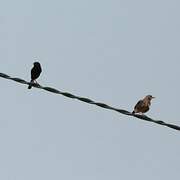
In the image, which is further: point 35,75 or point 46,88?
point 35,75

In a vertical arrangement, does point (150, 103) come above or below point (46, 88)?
below

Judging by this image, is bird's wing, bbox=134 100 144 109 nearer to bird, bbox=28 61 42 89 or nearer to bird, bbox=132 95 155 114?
bird, bbox=132 95 155 114

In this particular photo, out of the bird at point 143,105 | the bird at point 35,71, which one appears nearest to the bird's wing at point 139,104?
the bird at point 143,105

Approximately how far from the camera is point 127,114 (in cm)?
680

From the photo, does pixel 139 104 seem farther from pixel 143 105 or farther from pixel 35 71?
pixel 35 71

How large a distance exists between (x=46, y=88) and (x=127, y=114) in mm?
797

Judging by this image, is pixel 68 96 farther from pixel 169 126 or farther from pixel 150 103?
pixel 150 103

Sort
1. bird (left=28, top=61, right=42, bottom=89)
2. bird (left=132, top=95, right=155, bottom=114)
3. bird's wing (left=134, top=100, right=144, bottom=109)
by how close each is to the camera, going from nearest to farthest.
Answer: bird's wing (left=134, top=100, right=144, bottom=109) < bird (left=132, top=95, right=155, bottom=114) < bird (left=28, top=61, right=42, bottom=89)

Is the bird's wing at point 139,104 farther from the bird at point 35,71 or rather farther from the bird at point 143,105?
the bird at point 35,71

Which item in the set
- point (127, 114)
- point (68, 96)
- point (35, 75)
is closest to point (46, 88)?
point (68, 96)

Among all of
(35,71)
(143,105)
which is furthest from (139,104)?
(35,71)

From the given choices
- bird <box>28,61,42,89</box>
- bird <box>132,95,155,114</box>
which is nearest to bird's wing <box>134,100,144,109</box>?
bird <box>132,95,155,114</box>

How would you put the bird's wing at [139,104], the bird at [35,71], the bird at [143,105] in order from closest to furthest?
the bird's wing at [139,104] < the bird at [143,105] < the bird at [35,71]

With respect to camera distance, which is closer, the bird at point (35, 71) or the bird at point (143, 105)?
the bird at point (143, 105)
